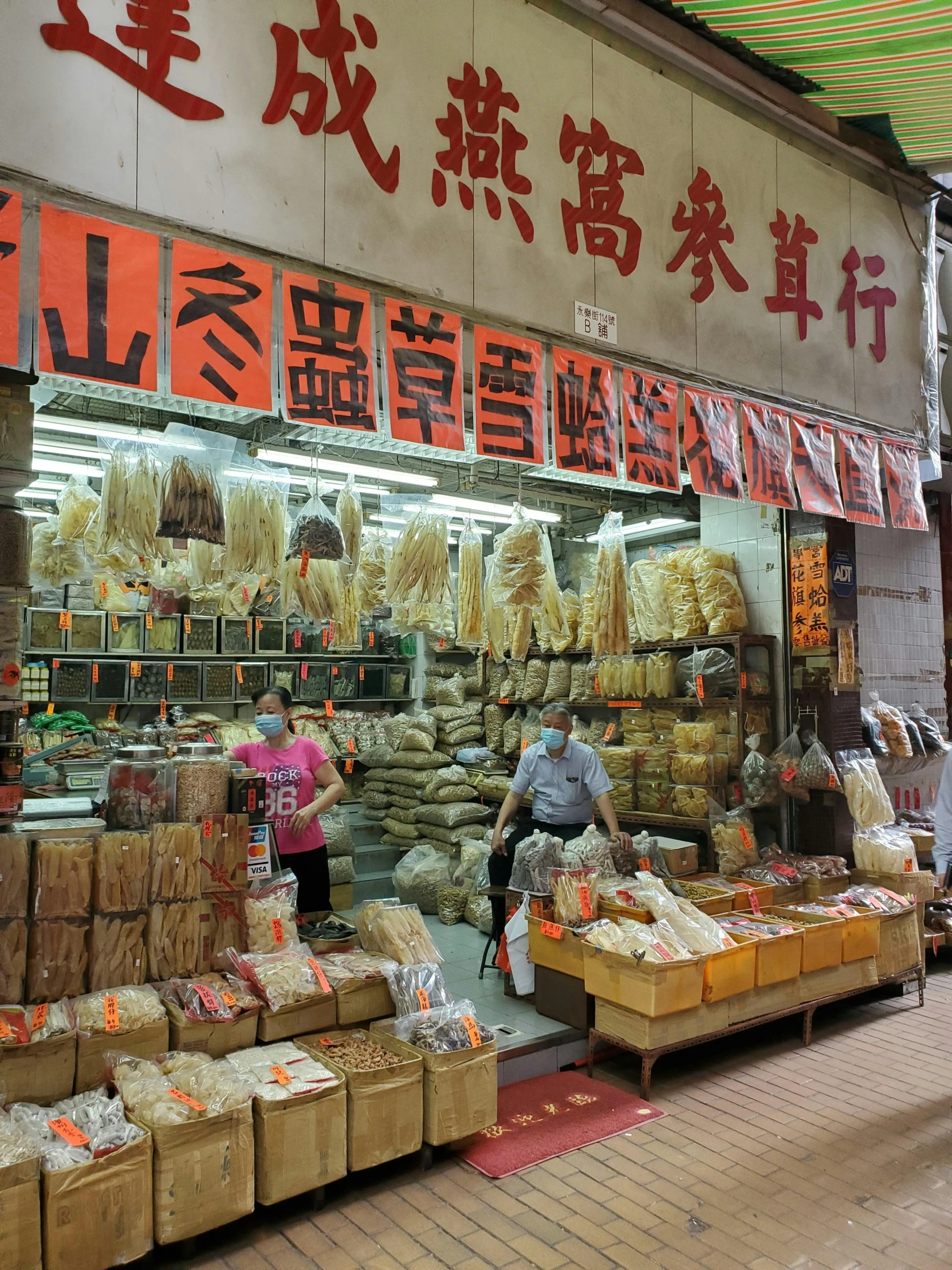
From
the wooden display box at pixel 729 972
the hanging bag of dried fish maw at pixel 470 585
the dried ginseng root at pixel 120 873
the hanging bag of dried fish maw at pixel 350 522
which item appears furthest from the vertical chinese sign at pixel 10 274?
the wooden display box at pixel 729 972

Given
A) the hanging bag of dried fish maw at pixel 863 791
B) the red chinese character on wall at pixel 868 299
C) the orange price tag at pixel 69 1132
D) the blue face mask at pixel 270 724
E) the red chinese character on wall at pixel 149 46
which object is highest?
the red chinese character on wall at pixel 868 299

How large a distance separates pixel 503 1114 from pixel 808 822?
3.60m

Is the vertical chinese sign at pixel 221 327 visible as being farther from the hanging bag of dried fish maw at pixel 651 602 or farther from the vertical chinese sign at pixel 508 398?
the hanging bag of dried fish maw at pixel 651 602

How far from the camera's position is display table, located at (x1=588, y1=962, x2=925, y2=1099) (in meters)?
4.24

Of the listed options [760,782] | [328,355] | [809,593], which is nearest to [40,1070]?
[328,355]

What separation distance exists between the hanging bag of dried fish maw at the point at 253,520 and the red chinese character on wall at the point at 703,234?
104 inches

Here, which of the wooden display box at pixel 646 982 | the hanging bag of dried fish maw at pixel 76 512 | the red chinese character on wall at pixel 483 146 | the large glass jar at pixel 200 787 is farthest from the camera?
the hanging bag of dried fish maw at pixel 76 512

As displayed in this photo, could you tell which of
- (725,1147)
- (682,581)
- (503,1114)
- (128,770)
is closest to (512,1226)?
(503,1114)

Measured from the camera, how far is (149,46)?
322cm

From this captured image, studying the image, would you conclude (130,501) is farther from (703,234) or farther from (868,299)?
(868,299)

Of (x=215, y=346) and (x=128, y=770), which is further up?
(x=215, y=346)

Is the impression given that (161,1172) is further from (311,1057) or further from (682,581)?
(682,581)

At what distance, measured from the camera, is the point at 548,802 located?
19.6 ft

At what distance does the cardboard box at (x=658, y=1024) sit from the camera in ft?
13.9
